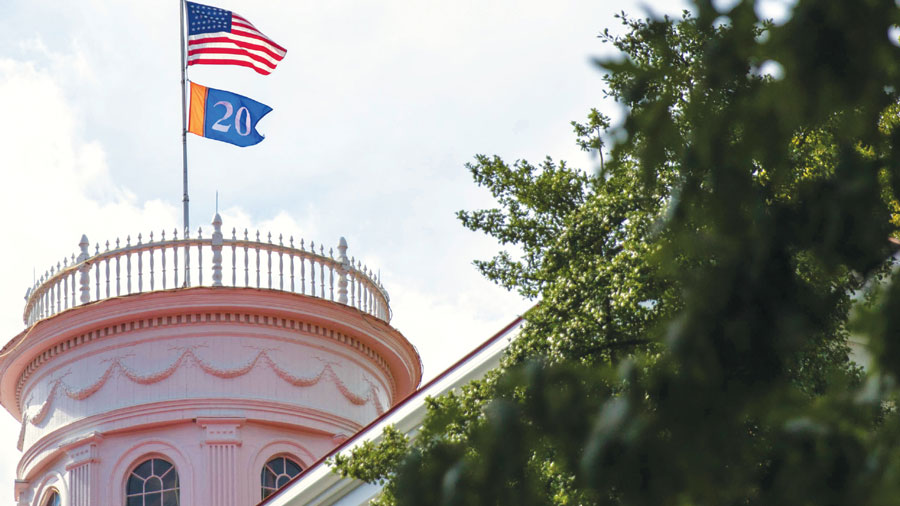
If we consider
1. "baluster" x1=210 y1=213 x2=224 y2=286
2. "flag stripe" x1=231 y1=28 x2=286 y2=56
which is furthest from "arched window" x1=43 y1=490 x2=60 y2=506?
"flag stripe" x1=231 y1=28 x2=286 y2=56

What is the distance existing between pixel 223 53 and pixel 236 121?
4.07ft

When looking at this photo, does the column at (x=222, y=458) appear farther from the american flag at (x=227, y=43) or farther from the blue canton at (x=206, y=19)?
the blue canton at (x=206, y=19)

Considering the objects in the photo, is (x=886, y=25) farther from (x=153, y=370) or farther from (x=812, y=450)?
(x=153, y=370)

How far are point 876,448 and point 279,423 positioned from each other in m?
20.2

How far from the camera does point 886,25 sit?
4121 millimetres

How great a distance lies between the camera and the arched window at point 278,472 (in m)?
23.5

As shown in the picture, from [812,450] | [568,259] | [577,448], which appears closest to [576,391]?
[577,448]

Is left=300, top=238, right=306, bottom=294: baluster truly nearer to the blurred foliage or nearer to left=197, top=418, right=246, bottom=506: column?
left=197, top=418, right=246, bottom=506: column

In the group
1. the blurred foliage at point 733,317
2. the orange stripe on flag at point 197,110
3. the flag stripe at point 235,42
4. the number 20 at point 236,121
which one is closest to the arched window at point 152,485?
the number 20 at point 236,121

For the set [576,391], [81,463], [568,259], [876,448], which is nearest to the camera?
[876,448]

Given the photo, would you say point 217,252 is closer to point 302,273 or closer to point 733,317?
point 302,273

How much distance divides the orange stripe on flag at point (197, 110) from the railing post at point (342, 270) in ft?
14.1

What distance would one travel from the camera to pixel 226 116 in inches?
1070

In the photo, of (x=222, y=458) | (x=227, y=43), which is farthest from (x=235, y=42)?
(x=222, y=458)
